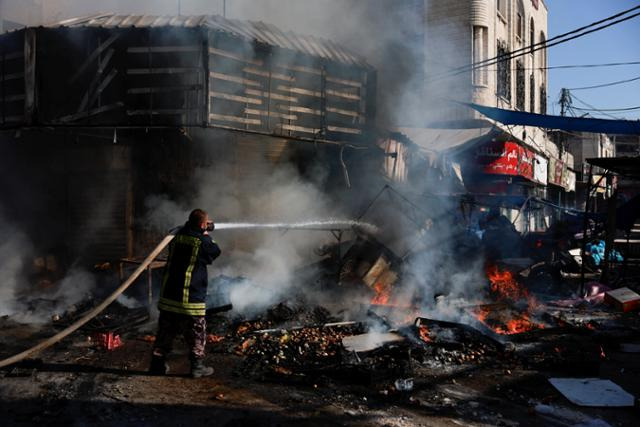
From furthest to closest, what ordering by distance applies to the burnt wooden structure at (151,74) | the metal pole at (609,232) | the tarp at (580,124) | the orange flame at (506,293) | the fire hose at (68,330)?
1. the tarp at (580,124)
2. the metal pole at (609,232)
3. the burnt wooden structure at (151,74)
4. the orange flame at (506,293)
5. the fire hose at (68,330)

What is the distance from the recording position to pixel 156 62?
9.42 meters

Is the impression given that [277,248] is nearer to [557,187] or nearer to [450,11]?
[450,11]

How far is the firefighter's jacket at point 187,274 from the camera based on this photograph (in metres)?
5.00

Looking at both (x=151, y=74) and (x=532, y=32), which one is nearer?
(x=151, y=74)

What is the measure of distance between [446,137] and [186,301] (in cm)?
1170

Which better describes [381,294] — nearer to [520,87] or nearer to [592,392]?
[592,392]

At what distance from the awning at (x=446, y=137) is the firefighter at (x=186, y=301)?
924cm

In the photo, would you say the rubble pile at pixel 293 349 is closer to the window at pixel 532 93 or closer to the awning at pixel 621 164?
the awning at pixel 621 164

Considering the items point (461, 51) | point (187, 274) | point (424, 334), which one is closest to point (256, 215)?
point (424, 334)

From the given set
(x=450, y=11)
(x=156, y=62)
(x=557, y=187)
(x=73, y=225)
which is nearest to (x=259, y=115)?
(x=156, y=62)

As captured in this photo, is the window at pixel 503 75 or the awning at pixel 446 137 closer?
the awning at pixel 446 137

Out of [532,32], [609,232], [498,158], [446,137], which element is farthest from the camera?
[532,32]

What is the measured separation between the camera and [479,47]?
16547 mm

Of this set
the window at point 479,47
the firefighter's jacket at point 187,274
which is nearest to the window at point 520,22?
the window at point 479,47
